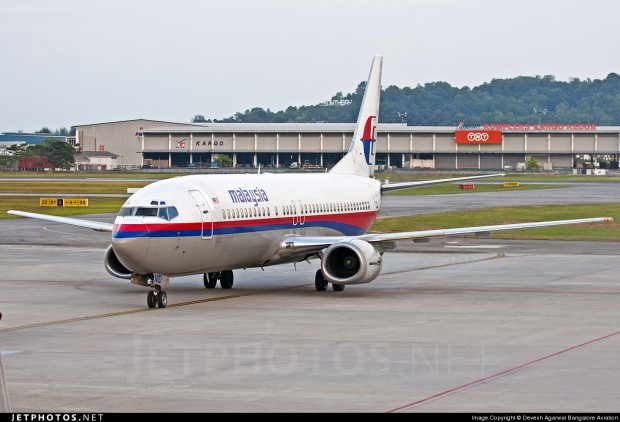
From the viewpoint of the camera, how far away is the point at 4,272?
44.8 metres

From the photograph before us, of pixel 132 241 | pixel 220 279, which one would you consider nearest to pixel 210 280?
pixel 220 279

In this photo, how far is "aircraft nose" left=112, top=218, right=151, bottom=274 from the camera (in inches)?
1293

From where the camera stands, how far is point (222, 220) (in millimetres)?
35750

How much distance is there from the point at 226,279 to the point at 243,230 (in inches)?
140

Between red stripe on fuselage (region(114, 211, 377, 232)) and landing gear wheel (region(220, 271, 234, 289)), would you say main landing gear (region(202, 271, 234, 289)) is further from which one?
red stripe on fuselage (region(114, 211, 377, 232))

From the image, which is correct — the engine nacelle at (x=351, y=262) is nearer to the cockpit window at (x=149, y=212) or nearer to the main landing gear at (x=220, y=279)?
the main landing gear at (x=220, y=279)

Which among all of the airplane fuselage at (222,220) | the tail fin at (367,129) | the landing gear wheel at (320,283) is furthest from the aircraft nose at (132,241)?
the tail fin at (367,129)

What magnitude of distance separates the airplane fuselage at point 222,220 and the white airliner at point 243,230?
3 centimetres

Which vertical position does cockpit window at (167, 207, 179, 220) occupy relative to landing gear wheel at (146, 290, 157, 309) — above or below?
above

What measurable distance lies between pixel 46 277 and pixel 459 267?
17605mm

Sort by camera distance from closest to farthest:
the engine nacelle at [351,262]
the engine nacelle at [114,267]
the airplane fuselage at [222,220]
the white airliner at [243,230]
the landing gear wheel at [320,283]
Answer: the airplane fuselage at [222,220] < the white airliner at [243,230] < the engine nacelle at [351,262] < the engine nacelle at [114,267] < the landing gear wheel at [320,283]

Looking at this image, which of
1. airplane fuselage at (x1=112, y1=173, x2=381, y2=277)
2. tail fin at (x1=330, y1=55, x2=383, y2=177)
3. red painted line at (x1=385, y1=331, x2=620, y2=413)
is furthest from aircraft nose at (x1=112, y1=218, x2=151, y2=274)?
tail fin at (x1=330, y1=55, x2=383, y2=177)

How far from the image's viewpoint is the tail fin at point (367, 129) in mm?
48438

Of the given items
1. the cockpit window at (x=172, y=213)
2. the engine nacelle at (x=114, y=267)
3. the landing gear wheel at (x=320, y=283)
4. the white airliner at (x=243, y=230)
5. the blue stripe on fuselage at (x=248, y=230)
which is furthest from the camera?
the landing gear wheel at (x=320, y=283)
